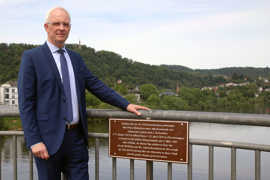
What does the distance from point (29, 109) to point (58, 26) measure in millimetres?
597

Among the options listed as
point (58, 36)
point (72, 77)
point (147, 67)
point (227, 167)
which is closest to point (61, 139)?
point (72, 77)

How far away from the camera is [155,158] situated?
2.40 metres

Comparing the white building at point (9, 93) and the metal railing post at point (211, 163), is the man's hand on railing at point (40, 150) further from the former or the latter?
the white building at point (9, 93)

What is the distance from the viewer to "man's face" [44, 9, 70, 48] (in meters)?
2.21

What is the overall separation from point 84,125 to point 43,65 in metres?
0.51

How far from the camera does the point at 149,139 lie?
242cm

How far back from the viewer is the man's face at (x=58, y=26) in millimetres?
2205

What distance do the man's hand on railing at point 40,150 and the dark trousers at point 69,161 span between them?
0.08 m

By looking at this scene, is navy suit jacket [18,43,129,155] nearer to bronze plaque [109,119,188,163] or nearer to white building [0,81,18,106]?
bronze plaque [109,119,188,163]

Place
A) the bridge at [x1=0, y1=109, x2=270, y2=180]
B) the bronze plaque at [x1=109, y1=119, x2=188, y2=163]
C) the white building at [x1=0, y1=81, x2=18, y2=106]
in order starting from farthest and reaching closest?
the white building at [x1=0, y1=81, x2=18, y2=106] → the bronze plaque at [x1=109, y1=119, x2=188, y2=163] → the bridge at [x1=0, y1=109, x2=270, y2=180]

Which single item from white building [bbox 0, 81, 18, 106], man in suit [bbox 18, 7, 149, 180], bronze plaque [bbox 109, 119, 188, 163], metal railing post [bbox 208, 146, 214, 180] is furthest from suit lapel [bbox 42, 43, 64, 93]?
white building [bbox 0, 81, 18, 106]

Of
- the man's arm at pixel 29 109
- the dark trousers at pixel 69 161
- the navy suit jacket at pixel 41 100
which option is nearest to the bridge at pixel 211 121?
the dark trousers at pixel 69 161

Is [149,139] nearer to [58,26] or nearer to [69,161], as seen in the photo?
[69,161]

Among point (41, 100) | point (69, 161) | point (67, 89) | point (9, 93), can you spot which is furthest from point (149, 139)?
point (9, 93)
